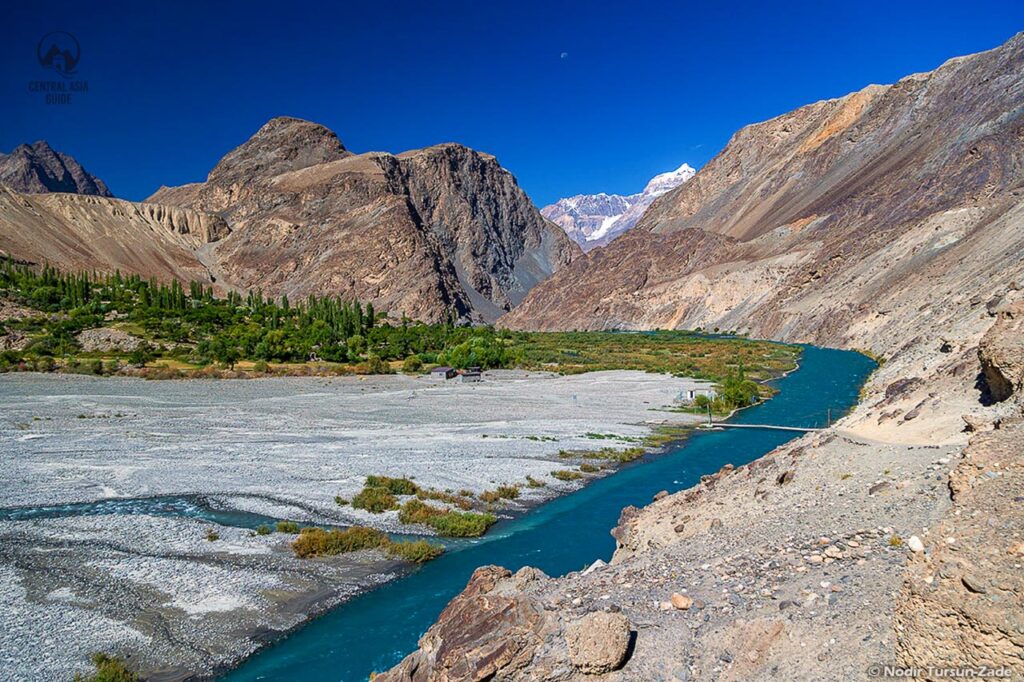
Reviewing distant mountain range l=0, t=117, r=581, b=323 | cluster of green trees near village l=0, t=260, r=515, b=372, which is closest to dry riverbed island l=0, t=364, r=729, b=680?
cluster of green trees near village l=0, t=260, r=515, b=372

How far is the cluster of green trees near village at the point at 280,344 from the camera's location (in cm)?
7112

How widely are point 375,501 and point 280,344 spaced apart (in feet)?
217

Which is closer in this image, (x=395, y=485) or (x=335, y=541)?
(x=335, y=541)

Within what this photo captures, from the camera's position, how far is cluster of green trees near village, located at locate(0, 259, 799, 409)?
71125 mm

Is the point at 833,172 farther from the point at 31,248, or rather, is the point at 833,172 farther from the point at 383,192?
the point at 31,248

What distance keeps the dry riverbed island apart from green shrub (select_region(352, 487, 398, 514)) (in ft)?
1.10

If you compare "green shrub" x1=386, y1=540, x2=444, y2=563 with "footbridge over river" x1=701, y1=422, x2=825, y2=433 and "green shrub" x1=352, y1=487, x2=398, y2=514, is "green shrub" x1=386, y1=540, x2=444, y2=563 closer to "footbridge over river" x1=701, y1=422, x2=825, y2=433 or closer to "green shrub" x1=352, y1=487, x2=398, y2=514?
"green shrub" x1=352, y1=487, x2=398, y2=514

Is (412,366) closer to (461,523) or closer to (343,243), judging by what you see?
(461,523)

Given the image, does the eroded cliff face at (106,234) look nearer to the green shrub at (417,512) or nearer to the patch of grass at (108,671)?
the green shrub at (417,512)

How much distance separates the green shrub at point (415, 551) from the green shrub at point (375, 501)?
11.3 ft

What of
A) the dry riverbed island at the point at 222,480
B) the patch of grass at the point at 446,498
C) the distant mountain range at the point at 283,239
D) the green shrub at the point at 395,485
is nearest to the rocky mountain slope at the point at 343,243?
the distant mountain range at the point at 283,239

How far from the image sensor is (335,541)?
65.1 feet

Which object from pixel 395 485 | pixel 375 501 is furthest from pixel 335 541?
pixel 395 485

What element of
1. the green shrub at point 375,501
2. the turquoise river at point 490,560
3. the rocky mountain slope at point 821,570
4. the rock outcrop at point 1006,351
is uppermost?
the rock outcrop at point 1006,351
